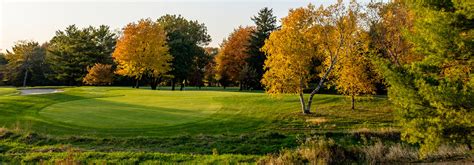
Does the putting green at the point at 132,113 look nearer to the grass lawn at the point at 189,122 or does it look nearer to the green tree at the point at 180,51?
the grass lawn at the point at 189,122

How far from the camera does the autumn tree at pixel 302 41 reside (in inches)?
1079

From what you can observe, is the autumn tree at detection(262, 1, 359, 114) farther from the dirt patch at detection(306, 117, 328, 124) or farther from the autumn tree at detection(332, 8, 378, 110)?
the dirt patch at detection(306, 117, 328, 124)

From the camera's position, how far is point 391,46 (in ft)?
101

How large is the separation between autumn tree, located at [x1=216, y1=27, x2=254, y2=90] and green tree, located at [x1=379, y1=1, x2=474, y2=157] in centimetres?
5058

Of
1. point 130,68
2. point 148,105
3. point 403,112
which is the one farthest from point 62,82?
point 403,112

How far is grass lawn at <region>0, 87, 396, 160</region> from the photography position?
1753 centimetres

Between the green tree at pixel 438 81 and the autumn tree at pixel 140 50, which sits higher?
the autumn tree at pixel 140 50

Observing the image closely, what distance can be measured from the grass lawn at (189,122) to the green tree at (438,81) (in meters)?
7.05

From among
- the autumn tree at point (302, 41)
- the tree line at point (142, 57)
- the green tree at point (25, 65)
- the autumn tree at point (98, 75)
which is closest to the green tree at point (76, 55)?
the tree line at point (142, 57)

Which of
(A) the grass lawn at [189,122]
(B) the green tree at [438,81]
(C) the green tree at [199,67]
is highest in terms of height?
(C) the green tree at [199,67]

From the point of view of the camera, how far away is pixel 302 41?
1099 inches

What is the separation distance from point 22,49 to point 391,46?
6980 cm

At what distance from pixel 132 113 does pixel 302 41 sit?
12783 millimetres

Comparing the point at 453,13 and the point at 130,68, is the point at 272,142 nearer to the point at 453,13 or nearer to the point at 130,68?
the point at 453,13
